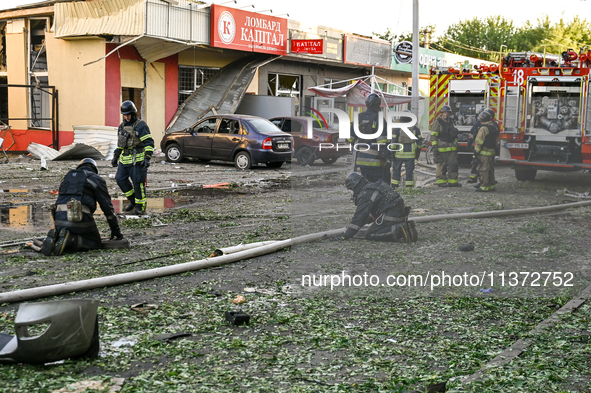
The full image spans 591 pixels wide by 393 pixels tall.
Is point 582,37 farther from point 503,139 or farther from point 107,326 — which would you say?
point 107,326

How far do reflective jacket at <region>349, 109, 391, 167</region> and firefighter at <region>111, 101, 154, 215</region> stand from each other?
4.23 m

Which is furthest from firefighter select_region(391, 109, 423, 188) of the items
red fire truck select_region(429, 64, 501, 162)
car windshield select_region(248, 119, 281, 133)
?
car windshield select_region(248, 119, 281, 133)

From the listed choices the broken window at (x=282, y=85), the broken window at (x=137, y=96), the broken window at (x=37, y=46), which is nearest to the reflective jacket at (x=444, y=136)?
the broken window at (x=282, y=85)

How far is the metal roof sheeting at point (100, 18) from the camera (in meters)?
19.9

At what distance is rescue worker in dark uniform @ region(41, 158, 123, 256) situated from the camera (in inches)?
274

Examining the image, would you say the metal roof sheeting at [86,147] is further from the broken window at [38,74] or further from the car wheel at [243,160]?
the car wheel at [243,160]

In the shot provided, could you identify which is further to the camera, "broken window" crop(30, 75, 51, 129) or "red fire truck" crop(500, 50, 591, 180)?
"broken window" crop(30, 75, 51, 129)

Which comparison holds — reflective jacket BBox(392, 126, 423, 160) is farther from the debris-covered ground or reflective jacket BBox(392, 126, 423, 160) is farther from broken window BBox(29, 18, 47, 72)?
broken window BBox(29, 18, 47, 72)

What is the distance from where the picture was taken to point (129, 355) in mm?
4164

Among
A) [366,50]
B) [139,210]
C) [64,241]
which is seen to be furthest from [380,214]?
[366,50]

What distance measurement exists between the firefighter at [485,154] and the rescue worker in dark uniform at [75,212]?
4455 millimetres

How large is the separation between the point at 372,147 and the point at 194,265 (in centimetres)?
223

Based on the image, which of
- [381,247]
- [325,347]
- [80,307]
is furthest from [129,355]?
[381,247]

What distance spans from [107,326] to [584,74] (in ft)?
32.8
